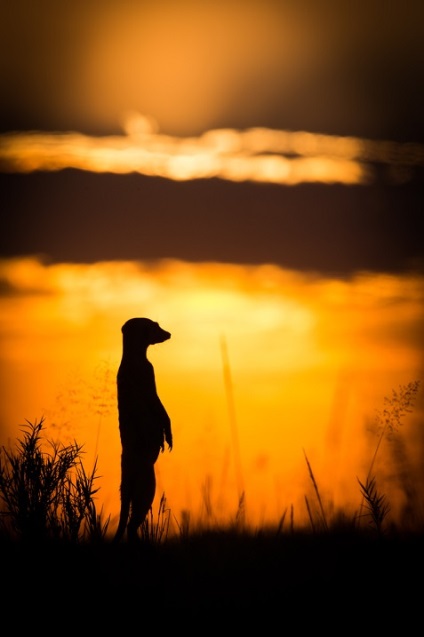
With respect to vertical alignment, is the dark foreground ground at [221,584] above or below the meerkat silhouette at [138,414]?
below

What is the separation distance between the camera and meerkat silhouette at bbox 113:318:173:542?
7785 mm

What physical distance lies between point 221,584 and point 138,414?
1.83 meters

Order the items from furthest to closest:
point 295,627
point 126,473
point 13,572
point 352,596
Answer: point 126,473, point 13,572, point 352,596, point 295,627

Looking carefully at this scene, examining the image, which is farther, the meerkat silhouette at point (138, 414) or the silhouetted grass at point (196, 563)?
the meerkat silhouette at point (138, 414)

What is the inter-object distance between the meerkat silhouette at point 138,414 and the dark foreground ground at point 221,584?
22.0 inches

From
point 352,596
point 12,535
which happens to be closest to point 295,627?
point 352,596

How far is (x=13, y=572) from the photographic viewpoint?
21.1ft

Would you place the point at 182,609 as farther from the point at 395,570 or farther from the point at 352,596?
the point at 395,570

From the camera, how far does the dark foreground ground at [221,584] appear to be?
18.4 ft

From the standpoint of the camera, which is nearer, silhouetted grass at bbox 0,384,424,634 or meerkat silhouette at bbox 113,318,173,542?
silhouetted grass at bbox 0,384,424,634

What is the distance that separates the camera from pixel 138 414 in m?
7.81

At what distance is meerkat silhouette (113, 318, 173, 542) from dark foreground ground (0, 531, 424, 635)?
560mm

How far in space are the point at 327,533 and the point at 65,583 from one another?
2070mm

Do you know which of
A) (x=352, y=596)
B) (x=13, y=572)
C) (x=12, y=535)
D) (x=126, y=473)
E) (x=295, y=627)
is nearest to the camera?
(x=295, y=627)
